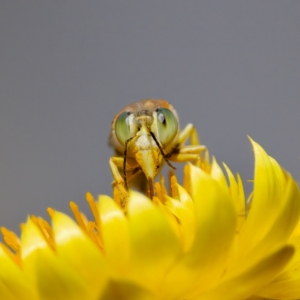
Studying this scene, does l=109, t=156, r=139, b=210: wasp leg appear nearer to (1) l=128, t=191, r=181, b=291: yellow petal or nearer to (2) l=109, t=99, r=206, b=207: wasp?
(2) l=109, t=99, r=206, b=207: wasp

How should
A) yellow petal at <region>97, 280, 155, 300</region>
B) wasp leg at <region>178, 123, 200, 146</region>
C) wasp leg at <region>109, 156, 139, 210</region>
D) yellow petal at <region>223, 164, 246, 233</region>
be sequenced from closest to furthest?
yellow petal at <region>97, 280, 155, 300</region>
yellow petal at <region>223, 164, 246, 233</region>
wasp leg at <region>109, 156, 139, 210</region>
wasp leg at <region>178, 123, 200, 146</region>

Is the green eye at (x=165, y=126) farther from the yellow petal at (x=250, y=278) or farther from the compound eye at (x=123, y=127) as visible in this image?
the yellow petal at (x=250, y=278)

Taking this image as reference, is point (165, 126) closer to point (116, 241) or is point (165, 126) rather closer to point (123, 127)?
point (123, 127)

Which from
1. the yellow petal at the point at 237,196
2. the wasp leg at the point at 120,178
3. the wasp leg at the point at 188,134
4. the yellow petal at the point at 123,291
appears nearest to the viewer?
the yellow petal at the point at 123,291

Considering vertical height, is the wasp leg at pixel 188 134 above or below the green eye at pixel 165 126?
above

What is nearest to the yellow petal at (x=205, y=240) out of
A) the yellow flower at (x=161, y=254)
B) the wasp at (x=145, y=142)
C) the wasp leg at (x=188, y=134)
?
the yellow flower at (x=161, y=254)

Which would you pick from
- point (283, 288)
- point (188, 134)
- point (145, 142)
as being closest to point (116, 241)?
point (283, 288)

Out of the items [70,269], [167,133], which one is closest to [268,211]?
[70,269]

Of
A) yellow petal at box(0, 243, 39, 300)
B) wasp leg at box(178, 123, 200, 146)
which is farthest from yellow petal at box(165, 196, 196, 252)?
wasp leg at box(178, 123, 200, 146)
